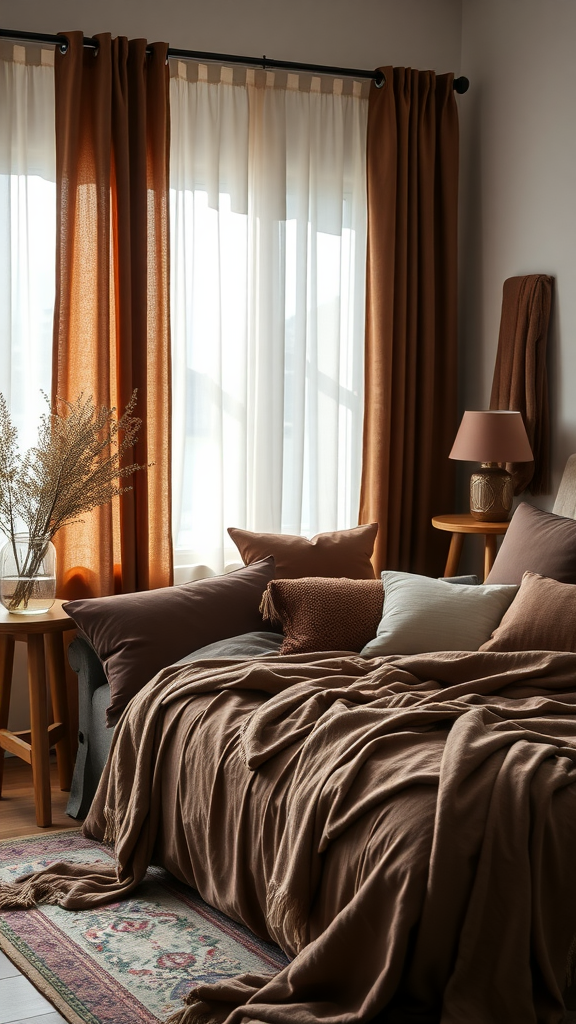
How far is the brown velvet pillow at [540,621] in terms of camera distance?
3.14 metres

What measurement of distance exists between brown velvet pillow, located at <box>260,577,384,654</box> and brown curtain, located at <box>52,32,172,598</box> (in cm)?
85

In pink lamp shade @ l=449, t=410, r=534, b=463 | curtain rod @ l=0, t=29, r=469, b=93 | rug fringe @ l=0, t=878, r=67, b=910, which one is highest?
curtain rod @ l=0, t=29, r=469, b=93

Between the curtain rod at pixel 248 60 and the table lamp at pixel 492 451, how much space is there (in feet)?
4.98

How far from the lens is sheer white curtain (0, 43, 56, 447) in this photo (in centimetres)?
407

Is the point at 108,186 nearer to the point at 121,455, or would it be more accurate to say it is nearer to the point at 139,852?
the point at 121,455

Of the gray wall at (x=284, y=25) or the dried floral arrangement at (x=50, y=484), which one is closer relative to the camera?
the dried floral arrangement at (x=50, y=484)

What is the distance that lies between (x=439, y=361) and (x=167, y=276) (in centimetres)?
134

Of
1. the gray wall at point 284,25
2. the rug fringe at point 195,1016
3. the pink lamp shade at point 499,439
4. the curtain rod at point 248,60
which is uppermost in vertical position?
the gray wall at point 284,25

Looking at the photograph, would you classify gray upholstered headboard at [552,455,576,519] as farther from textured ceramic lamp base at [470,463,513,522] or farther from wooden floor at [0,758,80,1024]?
wooden floor at [0,758,80,1024]

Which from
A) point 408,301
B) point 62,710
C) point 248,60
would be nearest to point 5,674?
point 62,710

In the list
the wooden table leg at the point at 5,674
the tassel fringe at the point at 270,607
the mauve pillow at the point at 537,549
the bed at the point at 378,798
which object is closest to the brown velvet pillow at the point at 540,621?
the bed at the point at 378,798

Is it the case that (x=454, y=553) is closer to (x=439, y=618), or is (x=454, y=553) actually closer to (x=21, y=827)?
(x=439, y=618)

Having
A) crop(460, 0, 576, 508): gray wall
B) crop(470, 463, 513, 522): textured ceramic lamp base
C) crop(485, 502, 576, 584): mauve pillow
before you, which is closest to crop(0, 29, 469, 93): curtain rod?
crop(460, 0, 576, 508): gray wall

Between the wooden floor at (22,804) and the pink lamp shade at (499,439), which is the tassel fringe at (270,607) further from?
the pink lamp shade at (499,439)
